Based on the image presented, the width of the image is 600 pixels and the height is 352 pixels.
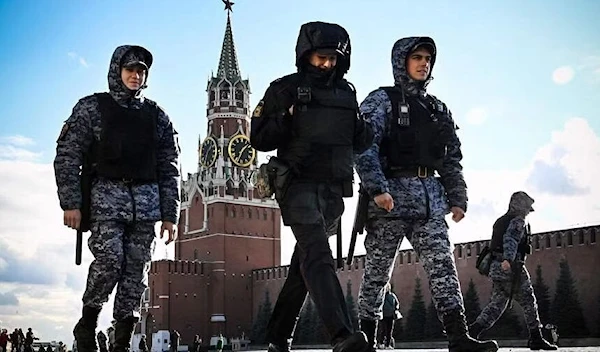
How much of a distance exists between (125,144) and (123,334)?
1.10 m

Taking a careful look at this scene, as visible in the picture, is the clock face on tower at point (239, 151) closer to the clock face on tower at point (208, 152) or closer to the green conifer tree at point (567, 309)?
the clock face on tower at point (208, 152)

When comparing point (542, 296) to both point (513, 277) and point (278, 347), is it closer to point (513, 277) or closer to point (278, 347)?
point (513, 277)

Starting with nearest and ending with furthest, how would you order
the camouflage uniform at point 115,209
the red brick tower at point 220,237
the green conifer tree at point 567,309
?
1. the camouflage uniform at point 115,209
2. the green conifer tree at point 567,309
3. the red brick tower at point 220,237

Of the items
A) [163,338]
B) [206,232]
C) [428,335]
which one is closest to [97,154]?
[428,335]

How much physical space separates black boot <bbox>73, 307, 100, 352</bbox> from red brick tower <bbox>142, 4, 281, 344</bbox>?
50067 mm

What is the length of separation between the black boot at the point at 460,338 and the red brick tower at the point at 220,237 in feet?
165

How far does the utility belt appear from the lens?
566 centimetres

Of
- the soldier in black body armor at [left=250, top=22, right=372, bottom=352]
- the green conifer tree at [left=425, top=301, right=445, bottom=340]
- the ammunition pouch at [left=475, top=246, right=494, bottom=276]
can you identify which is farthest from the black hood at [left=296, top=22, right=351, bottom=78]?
the green conifer tree at [left=425, top=301, right=445, bottom=340]

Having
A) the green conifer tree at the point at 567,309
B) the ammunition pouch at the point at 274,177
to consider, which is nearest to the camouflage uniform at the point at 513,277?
the ammunition pouch at the point at 274,177

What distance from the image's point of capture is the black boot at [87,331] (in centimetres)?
536

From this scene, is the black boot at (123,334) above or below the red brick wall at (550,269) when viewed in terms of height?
below

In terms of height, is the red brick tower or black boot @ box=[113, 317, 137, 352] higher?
the red brick tower

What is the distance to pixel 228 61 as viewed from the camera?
213 ft

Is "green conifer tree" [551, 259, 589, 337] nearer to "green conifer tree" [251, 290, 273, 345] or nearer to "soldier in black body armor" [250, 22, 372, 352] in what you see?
"green conifer tree" [251, 290, 273, 345]
